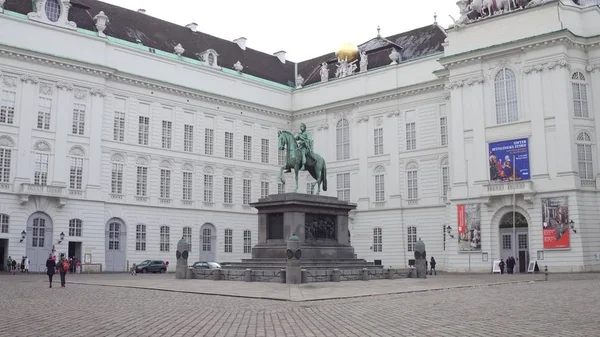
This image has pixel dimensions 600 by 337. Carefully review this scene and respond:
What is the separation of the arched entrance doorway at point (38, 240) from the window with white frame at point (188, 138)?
15.3 m

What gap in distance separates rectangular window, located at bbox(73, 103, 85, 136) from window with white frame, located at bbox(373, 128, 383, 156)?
27685 millimetres

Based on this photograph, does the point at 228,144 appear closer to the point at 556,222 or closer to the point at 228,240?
the point at 228,240

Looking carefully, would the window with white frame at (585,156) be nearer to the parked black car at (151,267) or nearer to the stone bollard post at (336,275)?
the stone bollard post at (336,275)

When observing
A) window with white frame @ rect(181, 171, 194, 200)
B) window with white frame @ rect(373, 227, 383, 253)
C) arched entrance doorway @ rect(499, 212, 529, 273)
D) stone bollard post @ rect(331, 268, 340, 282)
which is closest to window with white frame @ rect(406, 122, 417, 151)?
window with white frame @ rect(373, 227, 383, 253)

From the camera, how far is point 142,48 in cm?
5919

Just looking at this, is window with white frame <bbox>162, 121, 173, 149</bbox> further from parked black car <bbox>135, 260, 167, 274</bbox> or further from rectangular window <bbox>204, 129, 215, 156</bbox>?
parked black car <bbox>135, 260, 167, 274</bbox>

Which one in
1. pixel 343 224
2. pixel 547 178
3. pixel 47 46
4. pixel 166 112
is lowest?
pixel 343 224

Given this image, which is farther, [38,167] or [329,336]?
[38,167]

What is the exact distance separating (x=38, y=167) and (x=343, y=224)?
28.4 metres

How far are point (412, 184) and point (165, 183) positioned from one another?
919 inches

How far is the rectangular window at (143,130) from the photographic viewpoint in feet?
192

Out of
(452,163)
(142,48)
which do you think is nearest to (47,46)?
(142,48)

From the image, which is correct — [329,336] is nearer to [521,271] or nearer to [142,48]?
[521,271]

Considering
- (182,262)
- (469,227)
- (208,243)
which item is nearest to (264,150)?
(208,243)
